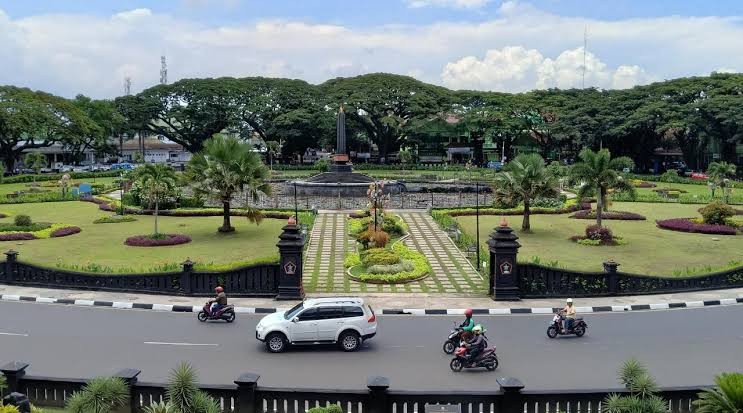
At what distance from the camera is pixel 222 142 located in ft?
104

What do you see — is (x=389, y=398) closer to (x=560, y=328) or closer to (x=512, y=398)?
(x=512, y=398)

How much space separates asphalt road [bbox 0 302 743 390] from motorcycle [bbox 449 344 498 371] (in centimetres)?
15

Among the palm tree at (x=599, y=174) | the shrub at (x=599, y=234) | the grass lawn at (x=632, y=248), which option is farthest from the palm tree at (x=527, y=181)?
the shrub at (x=599, y=234)

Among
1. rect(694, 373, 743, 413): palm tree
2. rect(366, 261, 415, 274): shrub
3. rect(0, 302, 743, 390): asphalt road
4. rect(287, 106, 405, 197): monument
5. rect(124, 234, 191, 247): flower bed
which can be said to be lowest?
rect(0, 302, 743, 390): asphalt road

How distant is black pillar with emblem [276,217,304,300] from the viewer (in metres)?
19.9

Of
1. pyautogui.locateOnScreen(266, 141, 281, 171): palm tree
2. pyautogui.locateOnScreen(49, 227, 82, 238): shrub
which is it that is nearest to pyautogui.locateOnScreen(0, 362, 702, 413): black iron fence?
pyautogui.locateOnScreen(49, 227, 82, 238): shrub

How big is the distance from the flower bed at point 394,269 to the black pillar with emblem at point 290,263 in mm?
3402

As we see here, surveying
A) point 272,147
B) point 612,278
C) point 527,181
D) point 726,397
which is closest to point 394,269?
point 612,278

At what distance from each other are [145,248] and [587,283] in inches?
744

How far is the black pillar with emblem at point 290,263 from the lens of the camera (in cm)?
1992

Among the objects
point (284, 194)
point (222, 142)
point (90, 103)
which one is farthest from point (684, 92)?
point (90, 103)

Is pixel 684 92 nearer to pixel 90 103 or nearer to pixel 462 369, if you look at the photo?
pixel 462 369

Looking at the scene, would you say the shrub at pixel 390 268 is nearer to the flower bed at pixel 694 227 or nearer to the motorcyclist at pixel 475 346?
the motorcyclist at pixel 475 346

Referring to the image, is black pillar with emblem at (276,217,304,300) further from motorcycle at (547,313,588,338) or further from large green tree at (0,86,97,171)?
large green tree at (0,86,97,171)
